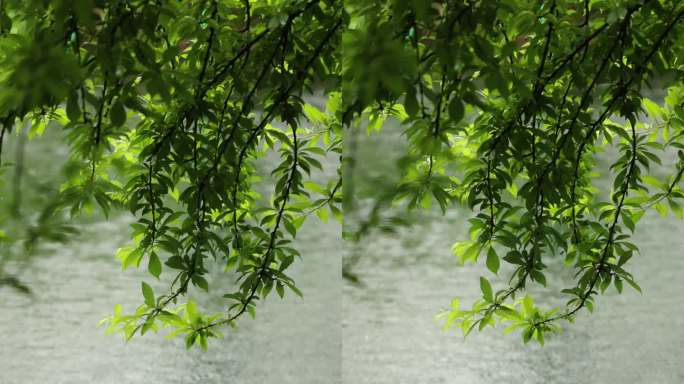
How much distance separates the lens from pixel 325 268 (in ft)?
14.4

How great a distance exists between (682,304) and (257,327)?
6.04ft

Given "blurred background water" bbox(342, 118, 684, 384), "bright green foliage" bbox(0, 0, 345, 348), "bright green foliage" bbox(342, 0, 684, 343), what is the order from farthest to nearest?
1. "blurred background water" bbox(342, 118, 684, 384)
2. "bright green foliage" bbox(0, 0, 345, 348)
3. "bright green foliage" bbox(342, 0, 684, 343)

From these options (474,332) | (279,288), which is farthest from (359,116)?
(474,332)

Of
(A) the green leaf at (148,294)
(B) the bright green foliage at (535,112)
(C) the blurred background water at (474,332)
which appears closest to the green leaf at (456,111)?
(B) the bright green foliage at (535,112)

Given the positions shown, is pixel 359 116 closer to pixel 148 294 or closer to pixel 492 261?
pixel 492 261

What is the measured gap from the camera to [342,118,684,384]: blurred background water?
12.1ft

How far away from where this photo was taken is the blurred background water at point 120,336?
3771 millimetres

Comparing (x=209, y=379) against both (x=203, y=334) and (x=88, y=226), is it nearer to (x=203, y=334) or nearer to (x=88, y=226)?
(x=88, y=226)

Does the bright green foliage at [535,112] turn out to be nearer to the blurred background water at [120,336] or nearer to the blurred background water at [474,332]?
the blurred background water at [474,332]

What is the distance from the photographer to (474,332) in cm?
385

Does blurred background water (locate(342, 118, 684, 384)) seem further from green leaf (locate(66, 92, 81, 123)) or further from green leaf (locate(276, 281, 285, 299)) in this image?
green leaf (locate(66, 92, 81, 123))

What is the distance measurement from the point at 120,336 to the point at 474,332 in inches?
59.6

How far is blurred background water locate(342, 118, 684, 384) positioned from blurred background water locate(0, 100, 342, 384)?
0.14m

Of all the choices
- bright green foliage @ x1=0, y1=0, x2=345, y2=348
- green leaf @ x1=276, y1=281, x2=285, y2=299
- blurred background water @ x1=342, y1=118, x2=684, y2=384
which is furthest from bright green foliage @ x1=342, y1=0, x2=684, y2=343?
blurred background water @ x1=342, y1=118, x2=684, y2=384
